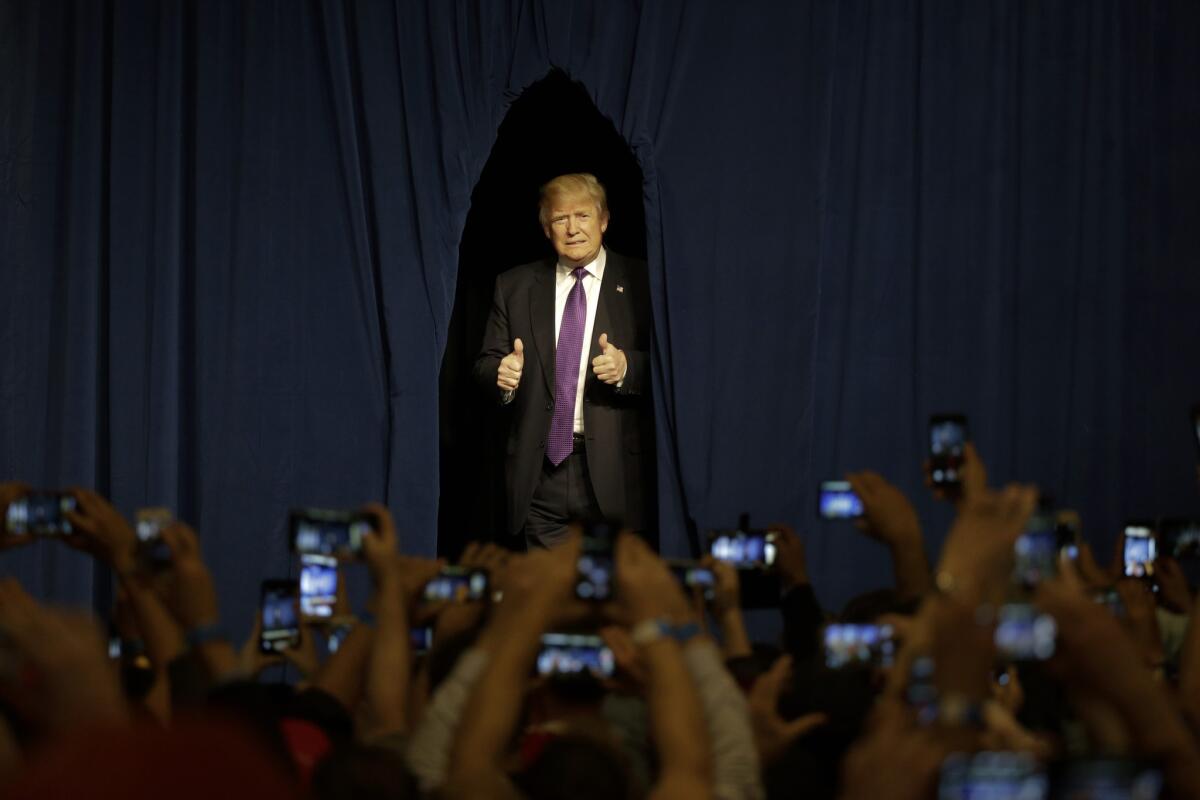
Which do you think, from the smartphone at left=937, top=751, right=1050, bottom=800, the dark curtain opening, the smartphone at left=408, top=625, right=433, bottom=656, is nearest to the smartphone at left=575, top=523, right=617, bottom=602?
the smartphone at left=408, top=625, right=433, bottom=656

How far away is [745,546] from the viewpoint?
280 cm

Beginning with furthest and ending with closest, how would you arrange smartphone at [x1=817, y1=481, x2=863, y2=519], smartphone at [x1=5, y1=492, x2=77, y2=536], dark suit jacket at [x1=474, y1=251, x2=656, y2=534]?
dark suit jacket at [x1=474, y1=251, x2=656, y2=534] < smartphone at [x1=817, y1=481, x2=863, y2=519] < smartphone at [x1=5, y1=492, x2=77, y2=536]

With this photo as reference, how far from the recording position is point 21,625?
136cm

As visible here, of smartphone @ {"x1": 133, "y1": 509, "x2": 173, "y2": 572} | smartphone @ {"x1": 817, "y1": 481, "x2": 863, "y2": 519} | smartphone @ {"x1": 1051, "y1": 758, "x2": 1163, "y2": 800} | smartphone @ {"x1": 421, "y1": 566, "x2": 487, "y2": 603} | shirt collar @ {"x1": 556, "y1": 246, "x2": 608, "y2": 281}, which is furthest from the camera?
shirt collar @ {"x1": 556, "y1": 246, "x2": 608, "y2": 281}

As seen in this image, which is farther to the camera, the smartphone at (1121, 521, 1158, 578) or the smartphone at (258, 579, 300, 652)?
the smartphone at (1121, 521, 1158, 578)

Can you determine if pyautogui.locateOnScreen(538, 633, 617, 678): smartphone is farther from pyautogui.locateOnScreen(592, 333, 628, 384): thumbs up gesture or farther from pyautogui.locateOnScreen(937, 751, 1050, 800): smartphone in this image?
pyautogui.locateOnScreen(592, 333, 628, 384): thumbs up gesture

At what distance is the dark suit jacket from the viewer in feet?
15.0

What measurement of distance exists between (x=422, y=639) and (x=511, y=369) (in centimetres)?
197

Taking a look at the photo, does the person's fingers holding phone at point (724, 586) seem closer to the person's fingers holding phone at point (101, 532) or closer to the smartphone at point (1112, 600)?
the smartphone at point (1112, 600)

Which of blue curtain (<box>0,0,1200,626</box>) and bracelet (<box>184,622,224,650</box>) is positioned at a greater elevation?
blue curtain (<box>0,0,1200,626</box>)

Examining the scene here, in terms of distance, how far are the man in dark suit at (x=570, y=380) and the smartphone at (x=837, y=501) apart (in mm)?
1764

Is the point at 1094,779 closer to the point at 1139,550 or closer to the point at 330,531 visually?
the point at 330,531

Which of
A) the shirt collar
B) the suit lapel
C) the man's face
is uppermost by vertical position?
the man's face

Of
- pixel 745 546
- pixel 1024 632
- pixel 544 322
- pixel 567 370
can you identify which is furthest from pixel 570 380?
pixel 1024 632
